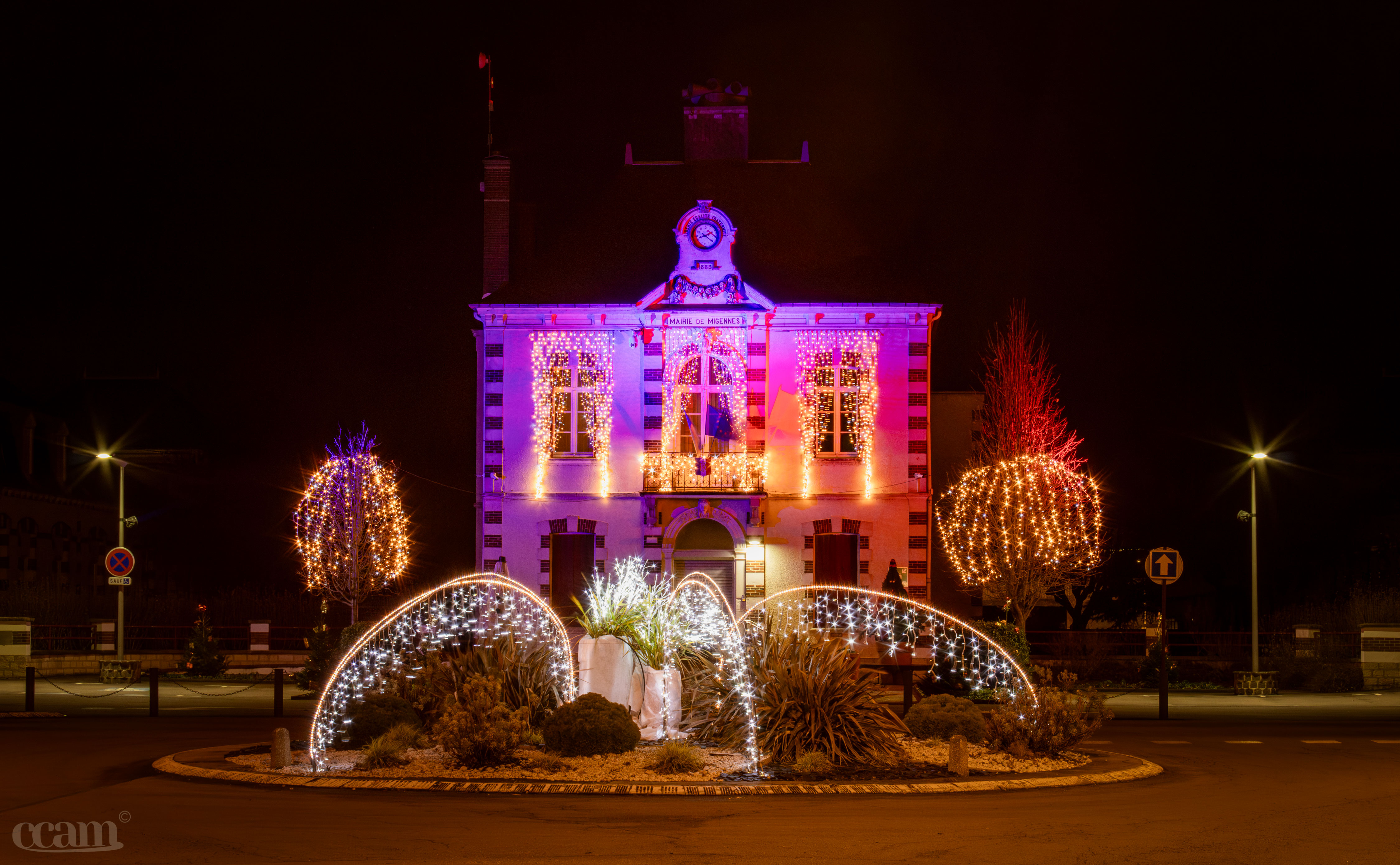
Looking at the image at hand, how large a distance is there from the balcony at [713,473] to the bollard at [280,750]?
17.8m

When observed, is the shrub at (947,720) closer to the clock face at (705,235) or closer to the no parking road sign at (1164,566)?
the no parking road sign at (1164,566)

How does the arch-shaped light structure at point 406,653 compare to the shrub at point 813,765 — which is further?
the arch-shaped light structure at point 406,653

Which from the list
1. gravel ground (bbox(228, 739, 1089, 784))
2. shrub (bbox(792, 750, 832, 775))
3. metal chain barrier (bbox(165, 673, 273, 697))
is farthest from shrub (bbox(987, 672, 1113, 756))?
metal chain barrier (bbox(165, 673, 273, 697))

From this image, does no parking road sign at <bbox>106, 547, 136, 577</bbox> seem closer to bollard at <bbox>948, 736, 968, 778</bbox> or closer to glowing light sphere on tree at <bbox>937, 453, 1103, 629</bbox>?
glowing light sphere on tree at <bbox>937, 453, 1103, 629</bbox>

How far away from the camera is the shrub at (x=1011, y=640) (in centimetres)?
2342

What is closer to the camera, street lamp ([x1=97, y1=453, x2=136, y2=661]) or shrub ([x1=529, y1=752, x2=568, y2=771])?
shrub ([x1=529, y1=752, x2=568, y2=771])

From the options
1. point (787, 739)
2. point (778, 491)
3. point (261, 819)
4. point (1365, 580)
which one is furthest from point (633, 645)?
point (1365, 580)

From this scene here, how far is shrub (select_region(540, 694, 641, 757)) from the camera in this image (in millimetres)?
13117

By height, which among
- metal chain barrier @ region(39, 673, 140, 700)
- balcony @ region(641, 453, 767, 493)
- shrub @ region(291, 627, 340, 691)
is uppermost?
balcony @ region(641, 453, 767, 493)

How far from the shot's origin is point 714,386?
101ft

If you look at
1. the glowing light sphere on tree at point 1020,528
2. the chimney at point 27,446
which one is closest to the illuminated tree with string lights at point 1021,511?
the glowing light sphere on tree at point 1020,528

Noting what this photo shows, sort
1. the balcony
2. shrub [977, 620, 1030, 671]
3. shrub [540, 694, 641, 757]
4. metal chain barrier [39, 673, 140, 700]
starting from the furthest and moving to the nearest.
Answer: the balcony → metal chain barrier [39, 673, 140, 700] → shrub [977, 620, 1030, 671] → shrub [540, 694, 641, 757]

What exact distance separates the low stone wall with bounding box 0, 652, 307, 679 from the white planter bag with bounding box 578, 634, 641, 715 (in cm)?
1615

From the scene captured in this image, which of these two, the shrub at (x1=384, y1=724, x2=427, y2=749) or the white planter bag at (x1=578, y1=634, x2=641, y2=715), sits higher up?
the white planter bag at (x1=578, y1=634, x2=641, y2=715)
